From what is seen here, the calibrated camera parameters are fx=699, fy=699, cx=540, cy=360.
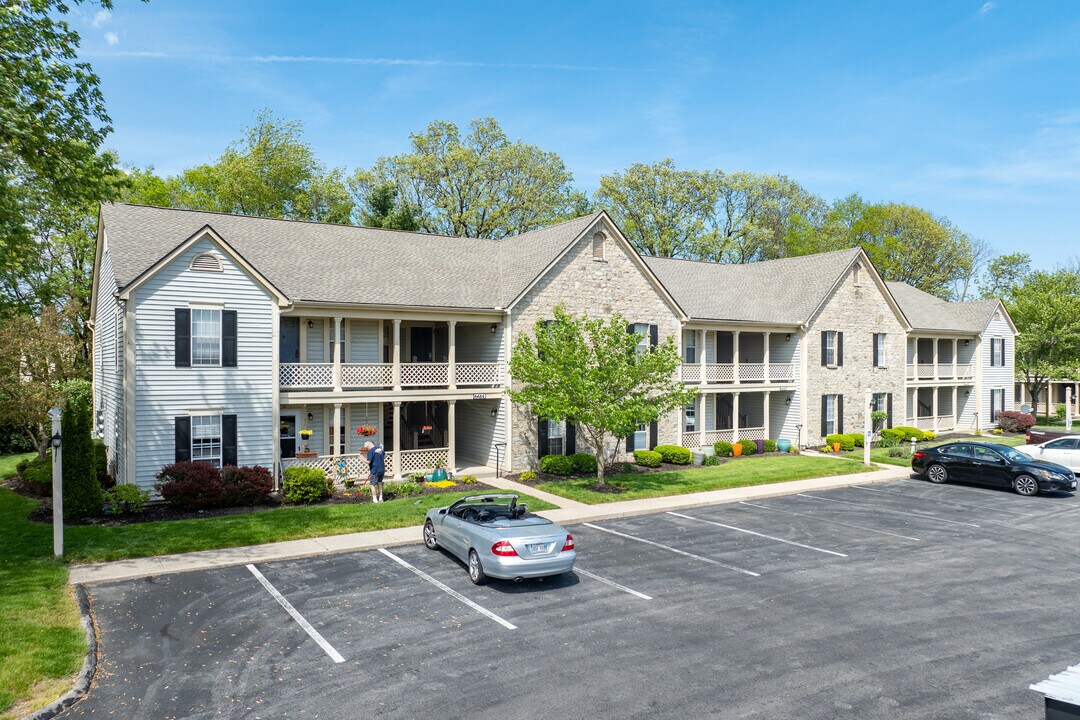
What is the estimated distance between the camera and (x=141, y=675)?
955 centimetres

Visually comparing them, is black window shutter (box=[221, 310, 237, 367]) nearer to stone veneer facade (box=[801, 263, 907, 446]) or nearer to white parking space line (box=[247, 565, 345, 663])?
white parking space line (box=[247, 565, 345, 663])

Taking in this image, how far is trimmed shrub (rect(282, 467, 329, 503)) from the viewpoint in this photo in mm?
20953

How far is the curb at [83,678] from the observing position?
27.4 feet

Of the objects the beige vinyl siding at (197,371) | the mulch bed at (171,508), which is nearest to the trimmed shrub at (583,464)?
the mulch bed at (171,508)

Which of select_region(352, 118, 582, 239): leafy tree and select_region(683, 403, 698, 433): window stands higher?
select_region(352, 118, 582, 239): leafy tree

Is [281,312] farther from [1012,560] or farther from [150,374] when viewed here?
[1012,560]

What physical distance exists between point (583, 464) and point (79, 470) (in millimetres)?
16153

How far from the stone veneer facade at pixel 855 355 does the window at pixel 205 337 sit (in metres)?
26.8

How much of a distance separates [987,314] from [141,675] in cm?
4919

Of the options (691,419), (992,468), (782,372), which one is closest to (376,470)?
(691,419)

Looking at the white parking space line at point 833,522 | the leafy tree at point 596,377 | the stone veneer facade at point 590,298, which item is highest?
the stone veneer facade at point 590,298

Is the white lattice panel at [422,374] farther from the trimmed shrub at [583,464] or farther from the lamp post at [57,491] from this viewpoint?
the lamp post at [57,491]

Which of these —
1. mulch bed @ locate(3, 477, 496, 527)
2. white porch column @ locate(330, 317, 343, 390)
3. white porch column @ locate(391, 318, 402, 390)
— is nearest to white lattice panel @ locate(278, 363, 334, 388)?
white porch column @ locate(330, 317, 343, 390)

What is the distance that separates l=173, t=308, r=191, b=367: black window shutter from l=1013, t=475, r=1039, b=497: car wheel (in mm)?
27952
